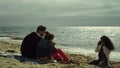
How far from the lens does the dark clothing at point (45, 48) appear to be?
12.7m

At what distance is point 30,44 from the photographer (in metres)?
12.7

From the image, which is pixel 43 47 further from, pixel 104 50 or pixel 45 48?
pixel 104 50

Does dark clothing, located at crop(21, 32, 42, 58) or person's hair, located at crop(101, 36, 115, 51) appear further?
dark clothing, located at crop(21, 32, 42, 58)

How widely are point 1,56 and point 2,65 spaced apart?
185cm

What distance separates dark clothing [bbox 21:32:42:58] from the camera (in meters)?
12.7

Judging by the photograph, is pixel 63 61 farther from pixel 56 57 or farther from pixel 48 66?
pixel 48 66

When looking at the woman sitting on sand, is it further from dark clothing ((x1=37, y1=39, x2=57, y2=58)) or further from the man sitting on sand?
the man sitting on sand

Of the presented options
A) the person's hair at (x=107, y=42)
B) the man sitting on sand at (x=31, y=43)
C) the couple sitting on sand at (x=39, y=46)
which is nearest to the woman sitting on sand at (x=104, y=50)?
the person's hair at (x=107, y=42)

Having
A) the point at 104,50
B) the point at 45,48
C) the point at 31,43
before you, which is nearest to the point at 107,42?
the point at 104,50

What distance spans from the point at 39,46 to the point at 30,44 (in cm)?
40

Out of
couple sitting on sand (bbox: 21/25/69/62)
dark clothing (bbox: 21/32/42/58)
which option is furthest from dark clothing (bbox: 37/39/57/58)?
dark clothing (bbox: 21/32/42/58)

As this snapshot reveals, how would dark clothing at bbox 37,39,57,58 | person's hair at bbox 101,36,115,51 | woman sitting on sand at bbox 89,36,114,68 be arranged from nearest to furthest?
person's hair at bbox 101,36,115,51 < woman sitting on sand at bbox 89,36,114,68 < dark clothing at bbox 37,39,57,58

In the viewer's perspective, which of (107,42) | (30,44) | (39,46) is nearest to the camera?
(107,42)

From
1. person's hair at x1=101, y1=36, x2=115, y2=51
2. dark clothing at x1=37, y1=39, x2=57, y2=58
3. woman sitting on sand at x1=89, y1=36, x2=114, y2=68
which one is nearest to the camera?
person's hair at x1=101, y1=36, x2=115, y2=51
